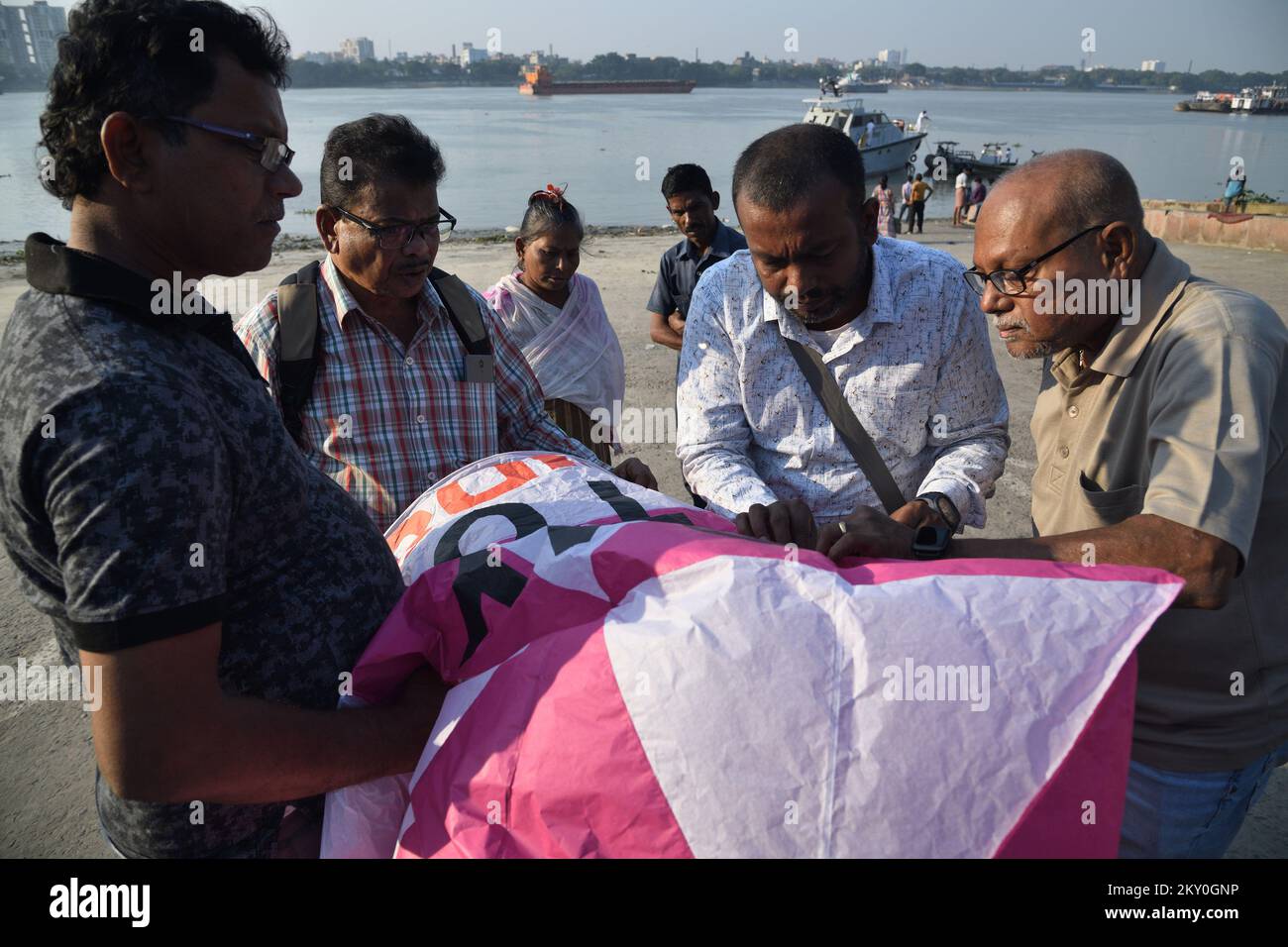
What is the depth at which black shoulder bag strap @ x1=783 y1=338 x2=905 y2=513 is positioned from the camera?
95.4 inches

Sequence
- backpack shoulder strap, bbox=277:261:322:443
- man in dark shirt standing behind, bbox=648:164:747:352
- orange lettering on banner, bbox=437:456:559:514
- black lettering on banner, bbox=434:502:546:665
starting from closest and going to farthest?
black lettering on banner, bbox=434:502:546:665
orange lettering on banner, bbox=437:456:559:514
backpack shoulder strap, bbox=277:261:322:443
man in dark shirt standing behind, bbox=648:164:747:352

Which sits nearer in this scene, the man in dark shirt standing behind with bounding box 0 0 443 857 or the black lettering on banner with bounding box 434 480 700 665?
the man in dark shirt standing behind with bounding box 0 0 443 857

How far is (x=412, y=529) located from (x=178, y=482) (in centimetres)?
87

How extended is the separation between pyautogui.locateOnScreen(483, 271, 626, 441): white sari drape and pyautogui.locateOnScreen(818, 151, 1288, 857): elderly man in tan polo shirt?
3129mm

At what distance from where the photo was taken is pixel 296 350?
254cm

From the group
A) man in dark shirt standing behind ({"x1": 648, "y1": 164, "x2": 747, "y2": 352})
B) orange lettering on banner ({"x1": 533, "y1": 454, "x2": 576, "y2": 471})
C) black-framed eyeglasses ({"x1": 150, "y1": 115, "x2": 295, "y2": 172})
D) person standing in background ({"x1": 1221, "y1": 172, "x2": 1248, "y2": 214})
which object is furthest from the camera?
person standing in background ({"x1": 1221, "y1": 172, "x2": 1248, "y2": 214})

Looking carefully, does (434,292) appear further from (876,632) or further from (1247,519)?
(1247,519)

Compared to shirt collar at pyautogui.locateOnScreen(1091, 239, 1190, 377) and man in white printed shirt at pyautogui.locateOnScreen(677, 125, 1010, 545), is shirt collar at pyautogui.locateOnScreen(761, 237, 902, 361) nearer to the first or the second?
man in white printed shirt at pyautogui.locateOnScreen(677, 125, 1010, 545)

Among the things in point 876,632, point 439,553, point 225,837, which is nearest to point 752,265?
point 439,553

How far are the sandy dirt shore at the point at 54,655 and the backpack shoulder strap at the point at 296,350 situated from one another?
1692 millimetres

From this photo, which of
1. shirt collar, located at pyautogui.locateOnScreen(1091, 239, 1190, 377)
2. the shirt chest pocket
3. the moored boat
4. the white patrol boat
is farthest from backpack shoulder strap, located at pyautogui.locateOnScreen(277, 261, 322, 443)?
the moored boat

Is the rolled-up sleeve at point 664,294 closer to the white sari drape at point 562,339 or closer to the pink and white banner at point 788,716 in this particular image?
the white sari drape at point 562,339

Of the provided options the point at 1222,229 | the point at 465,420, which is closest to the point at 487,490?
the point at 465,420
